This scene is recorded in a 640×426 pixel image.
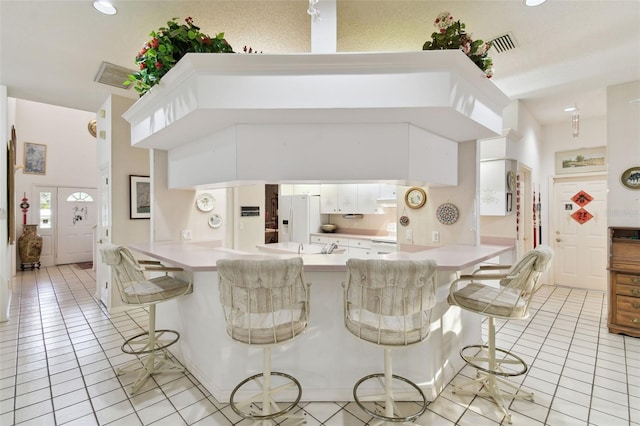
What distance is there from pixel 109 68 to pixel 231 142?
190 centimetres

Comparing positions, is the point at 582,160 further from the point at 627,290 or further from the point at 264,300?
the point at 264,300

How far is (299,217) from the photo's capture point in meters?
6.61

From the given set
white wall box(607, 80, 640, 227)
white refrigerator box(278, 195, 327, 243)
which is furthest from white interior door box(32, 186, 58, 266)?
white wall box(607, 80, 640, 227)

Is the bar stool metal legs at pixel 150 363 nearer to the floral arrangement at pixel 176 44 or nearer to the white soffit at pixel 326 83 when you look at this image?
the white soffit at pixel 326 83

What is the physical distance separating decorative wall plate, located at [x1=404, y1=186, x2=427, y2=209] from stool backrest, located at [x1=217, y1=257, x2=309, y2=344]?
2247mm

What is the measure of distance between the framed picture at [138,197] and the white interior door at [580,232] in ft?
21.8

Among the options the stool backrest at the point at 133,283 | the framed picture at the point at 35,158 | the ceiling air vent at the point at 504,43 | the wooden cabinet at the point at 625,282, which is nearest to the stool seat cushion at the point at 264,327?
the stool backrest at the point at 133,283

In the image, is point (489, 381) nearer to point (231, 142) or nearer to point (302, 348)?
point (302, 348)

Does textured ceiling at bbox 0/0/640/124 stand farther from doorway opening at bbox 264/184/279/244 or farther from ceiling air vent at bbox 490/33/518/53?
doorway opening at bbox 264/184/279/244

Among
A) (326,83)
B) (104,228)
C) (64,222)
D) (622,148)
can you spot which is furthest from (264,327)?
(64,222)

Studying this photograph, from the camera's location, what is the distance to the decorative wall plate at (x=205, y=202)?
3.80 m

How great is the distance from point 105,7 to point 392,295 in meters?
2.86

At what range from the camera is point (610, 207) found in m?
3.66

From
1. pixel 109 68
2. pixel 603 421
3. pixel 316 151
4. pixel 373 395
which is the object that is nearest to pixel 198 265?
pixel 316 151
